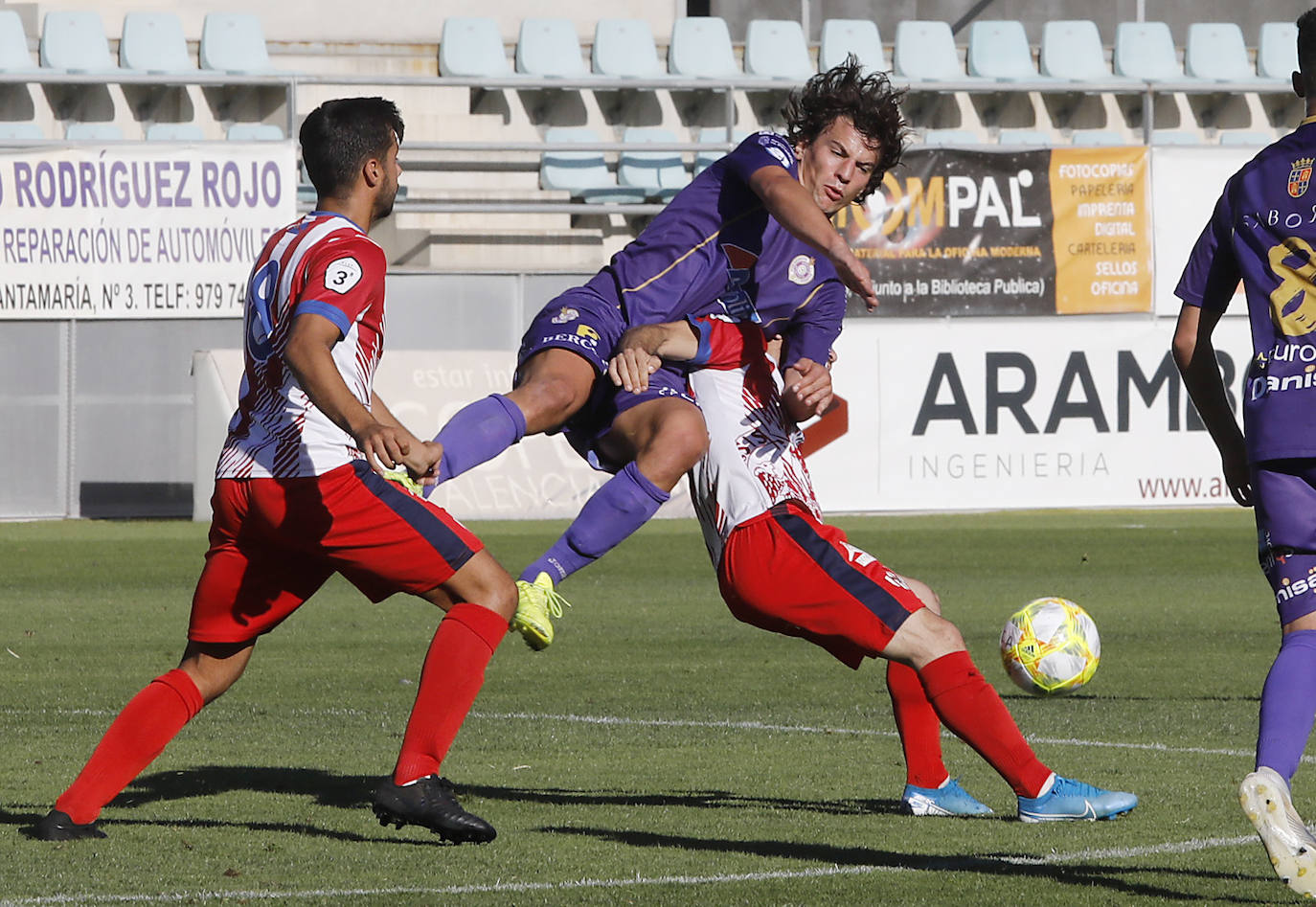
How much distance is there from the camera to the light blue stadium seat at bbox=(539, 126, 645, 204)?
22.0m

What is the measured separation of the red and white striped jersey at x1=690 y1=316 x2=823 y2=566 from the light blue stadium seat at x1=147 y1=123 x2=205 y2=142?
1668 cm

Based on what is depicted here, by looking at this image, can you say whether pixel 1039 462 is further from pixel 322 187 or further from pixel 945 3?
pixel 322 187

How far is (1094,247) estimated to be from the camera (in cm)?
2066

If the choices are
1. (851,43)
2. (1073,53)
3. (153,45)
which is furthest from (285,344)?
(1073,53)

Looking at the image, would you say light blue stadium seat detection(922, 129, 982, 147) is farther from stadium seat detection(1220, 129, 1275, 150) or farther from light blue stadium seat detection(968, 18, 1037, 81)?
stadium seat detection(1220, 129, 1275, 150)

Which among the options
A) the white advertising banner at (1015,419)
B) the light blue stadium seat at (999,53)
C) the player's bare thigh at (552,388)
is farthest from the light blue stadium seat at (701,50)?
the player's bare thigh at (552,388)

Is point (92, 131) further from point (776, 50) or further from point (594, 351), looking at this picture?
point (594, 351)

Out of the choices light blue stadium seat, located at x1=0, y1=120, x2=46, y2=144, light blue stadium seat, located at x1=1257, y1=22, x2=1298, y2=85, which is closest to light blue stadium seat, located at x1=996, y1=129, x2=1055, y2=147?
light blue stadium seat, located at x1=1257, y1=22, x2=1298, y2=85

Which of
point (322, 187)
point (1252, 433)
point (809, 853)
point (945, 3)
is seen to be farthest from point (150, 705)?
point (945, 3)

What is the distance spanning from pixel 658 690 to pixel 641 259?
112 inches

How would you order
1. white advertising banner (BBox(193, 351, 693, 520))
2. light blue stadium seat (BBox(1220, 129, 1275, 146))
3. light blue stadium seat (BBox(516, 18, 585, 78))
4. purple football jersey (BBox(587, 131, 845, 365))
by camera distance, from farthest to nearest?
light blue stadium seat (BBox(1220, 129, 1275, 146))
light blue stadium seat (BBox(516, 18, 585, 78))
white advertising banner (BBox(193, 351, 693, 520))
purple football jersey (BBox(587, 131, 845, 365))

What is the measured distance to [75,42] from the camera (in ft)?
71.5

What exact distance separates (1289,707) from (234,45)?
19.4 m

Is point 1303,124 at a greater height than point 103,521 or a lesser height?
greater
